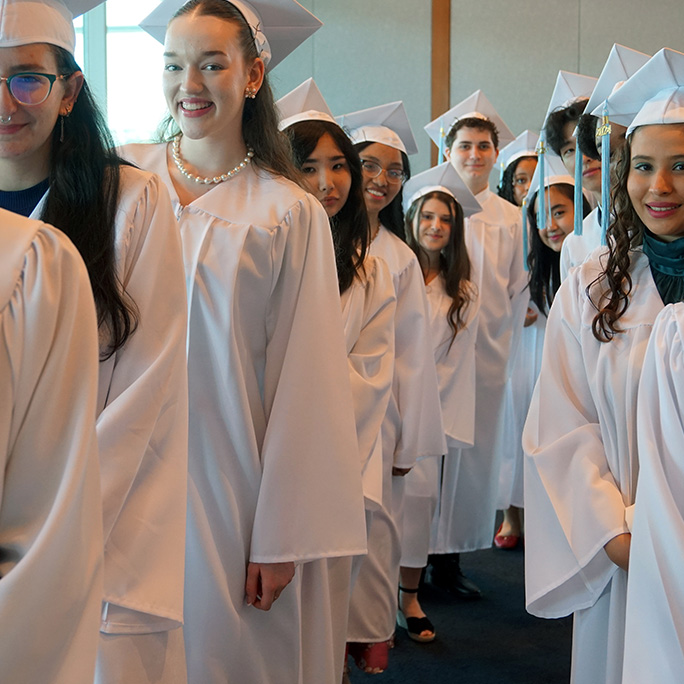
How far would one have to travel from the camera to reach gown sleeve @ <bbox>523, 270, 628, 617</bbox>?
2.05 metres

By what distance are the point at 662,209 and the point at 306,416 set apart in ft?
3.04

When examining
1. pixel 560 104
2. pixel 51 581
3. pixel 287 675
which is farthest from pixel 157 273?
pixel 560 104

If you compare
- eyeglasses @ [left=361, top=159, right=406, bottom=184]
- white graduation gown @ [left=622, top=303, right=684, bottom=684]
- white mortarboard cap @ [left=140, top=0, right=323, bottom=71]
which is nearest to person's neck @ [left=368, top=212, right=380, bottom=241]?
eyeglasses @ [left=361, top=159, right=406, bottom=184]

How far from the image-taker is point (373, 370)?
284cm

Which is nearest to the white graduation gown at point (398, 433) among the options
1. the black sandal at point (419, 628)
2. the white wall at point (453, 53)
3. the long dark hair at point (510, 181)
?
the black sandal at point (419, 628)

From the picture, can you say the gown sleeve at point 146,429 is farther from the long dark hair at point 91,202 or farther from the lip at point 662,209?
the lip at point 662,209

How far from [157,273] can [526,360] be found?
3.68 meters

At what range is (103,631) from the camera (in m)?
1.48

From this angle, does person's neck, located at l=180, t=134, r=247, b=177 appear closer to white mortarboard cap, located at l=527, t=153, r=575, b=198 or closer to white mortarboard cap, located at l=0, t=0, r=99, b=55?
white mortarboard cap, located at l=0, t=0, r=99, b=55

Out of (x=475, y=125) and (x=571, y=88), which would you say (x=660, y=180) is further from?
(x=475, y=125)

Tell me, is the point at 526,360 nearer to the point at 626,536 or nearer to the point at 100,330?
the point at 626,536

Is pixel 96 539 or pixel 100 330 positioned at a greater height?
pixel 100 330

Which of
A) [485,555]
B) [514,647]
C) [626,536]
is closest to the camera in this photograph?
[626,536]

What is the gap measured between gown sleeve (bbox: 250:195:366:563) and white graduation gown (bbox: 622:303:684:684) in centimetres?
61
